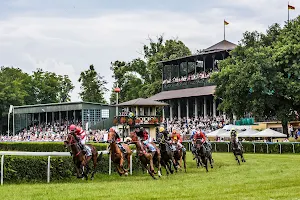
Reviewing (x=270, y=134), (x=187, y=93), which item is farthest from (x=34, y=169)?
(x=187, y=93)

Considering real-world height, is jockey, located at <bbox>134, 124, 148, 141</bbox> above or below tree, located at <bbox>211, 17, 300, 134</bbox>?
below

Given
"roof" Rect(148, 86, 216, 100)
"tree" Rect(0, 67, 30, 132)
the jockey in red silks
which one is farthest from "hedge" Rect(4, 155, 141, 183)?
"tree" Rect(0, 67, 30, 132)

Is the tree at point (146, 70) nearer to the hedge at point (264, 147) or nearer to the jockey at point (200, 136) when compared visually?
the hedge at point (264, 147)

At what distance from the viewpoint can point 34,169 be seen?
17984 millimetres

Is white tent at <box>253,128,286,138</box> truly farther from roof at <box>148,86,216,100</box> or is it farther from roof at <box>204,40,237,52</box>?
roof at <box>204,40,237,52</box>

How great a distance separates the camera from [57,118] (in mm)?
72438

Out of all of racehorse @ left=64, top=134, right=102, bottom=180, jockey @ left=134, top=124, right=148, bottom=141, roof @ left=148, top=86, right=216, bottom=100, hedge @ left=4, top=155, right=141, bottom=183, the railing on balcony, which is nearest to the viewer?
hedge @ left=4, top=155, right=141, bottom=183

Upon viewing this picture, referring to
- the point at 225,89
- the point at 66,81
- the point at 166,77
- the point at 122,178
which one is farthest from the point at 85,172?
the point at 66,81

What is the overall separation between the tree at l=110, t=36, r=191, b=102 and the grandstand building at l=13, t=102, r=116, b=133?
269 inches

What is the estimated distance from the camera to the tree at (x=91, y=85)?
83312mm

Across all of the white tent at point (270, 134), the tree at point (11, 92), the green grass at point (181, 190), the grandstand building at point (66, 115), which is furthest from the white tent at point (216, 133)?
the tree at point (11, 92)

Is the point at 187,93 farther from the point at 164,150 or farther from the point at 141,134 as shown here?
the point at 141,134

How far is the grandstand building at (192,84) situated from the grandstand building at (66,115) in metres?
6.23

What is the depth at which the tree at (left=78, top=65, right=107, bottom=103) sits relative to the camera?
8331 centimetres
